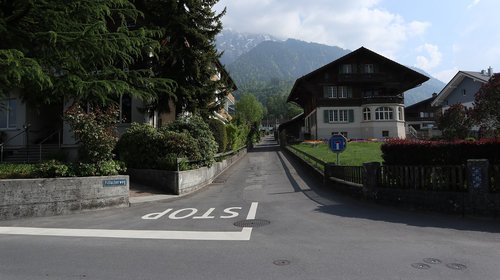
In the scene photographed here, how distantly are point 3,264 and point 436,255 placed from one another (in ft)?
22.3

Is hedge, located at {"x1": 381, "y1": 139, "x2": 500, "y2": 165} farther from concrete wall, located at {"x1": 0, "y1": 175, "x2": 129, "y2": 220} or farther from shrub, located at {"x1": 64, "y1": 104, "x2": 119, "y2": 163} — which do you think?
shrub, located at {"x1": 64, "y1": 104, "x2": 119, "y2": 163}

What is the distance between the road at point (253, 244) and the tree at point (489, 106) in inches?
485

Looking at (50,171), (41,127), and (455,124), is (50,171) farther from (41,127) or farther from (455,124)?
(455,124)

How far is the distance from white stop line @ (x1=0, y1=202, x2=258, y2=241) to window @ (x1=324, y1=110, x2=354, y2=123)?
48.3m

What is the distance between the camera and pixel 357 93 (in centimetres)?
5628

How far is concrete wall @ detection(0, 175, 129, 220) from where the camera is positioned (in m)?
10.8

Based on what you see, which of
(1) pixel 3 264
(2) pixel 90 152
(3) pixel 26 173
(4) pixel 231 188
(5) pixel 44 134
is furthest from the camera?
(5) pixel 44 134

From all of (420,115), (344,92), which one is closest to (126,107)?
(344,92)

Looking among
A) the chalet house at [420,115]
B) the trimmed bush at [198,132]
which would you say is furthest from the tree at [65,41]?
the chalet house at [420,115]

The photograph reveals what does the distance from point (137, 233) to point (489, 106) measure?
1899 cm

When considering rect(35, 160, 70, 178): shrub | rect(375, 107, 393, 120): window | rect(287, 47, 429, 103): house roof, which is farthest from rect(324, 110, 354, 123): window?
rect(35, 160, 70, 178): shrub

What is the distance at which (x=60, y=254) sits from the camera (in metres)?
6.94

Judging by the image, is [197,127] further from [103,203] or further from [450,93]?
[450,93]

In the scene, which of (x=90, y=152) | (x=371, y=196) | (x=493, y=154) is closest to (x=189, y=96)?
(x=90, y=152)
